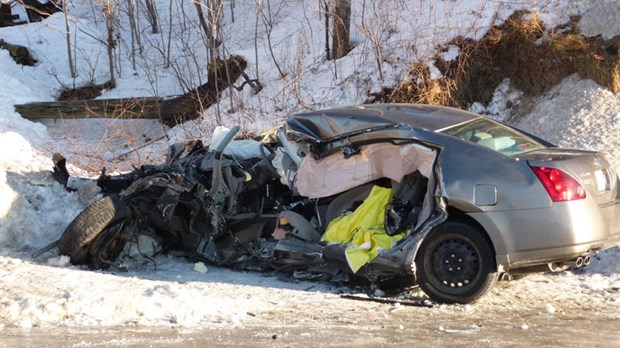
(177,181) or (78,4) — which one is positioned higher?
(78,4)

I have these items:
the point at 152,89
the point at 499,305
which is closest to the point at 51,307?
the point at 499,305

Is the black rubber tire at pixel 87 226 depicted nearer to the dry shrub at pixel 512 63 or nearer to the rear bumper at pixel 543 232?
the rear bumper at pixel 543 232

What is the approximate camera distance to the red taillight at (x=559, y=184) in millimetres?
6086

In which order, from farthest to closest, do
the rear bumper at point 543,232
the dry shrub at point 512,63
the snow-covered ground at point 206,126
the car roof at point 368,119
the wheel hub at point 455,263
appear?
the dry shrub at point 512,63 → the car roof at point 368,119 → the wheel hub at point 455,263 → the snow-covered ground at point 206,126 → the rear bumper at point 543,232

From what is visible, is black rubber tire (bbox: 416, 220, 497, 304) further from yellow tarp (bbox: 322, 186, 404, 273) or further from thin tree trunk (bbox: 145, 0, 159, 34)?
thin tree trunk (bbox: 145, 0, 159, 34)

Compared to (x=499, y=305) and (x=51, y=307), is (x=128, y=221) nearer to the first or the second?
(x=51, y=307)

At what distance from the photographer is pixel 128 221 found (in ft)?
25.5

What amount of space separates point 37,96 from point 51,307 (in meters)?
14.9

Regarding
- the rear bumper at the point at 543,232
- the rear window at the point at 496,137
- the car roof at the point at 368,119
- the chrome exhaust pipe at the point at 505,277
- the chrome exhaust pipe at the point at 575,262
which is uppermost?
the car roof at the point at 368,119

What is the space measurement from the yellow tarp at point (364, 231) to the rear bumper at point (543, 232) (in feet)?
2.94

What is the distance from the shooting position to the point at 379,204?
691 cm

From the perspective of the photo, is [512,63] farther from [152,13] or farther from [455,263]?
[152,13]

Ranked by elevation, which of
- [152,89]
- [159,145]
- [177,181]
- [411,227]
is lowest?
[411,227]

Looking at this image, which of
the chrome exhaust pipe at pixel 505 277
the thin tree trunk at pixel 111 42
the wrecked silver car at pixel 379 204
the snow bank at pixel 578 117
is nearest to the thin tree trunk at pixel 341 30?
the snow bank at pixel 578 117
